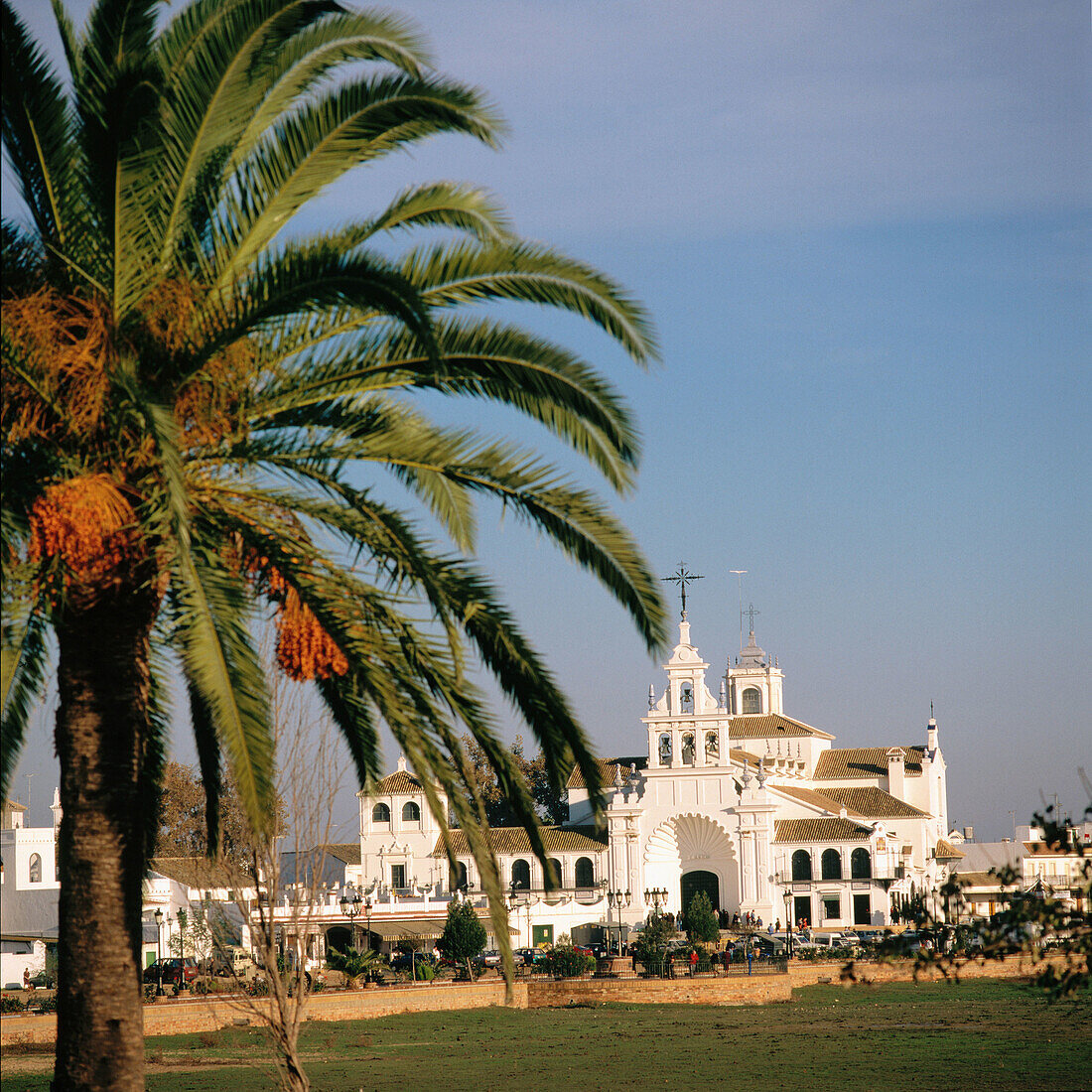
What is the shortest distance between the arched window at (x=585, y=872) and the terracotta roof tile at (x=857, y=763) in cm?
1875

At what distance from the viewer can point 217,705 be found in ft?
27.4

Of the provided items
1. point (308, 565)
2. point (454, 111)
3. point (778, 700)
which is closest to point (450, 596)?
point (308, 565)

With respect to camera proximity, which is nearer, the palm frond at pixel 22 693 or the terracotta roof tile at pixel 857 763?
the palm frond at pixel 22 693

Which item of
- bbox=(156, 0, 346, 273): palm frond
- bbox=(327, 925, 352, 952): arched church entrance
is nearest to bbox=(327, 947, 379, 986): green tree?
bbox=(327, 925, 352, 952): arched church entrance

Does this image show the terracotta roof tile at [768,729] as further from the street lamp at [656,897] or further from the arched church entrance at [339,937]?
the arched church entrance at [339,937]

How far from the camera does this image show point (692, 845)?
7294 centimetres

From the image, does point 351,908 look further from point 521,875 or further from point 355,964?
point 521,875

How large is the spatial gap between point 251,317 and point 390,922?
4753 cm

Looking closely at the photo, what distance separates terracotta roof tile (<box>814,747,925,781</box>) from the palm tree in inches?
3066

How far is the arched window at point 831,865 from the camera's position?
69.6 metres

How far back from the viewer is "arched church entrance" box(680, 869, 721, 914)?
72.1m

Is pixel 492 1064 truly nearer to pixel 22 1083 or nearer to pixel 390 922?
pixel 22 1083

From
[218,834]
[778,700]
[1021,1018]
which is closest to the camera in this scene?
[218,834]

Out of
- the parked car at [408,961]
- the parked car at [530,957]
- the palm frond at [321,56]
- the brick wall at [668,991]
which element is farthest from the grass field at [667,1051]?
the palm frond at [321,56]
